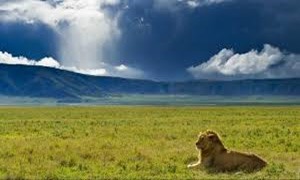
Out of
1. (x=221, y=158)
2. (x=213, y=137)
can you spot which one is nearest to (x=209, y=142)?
(x=213, y=137)

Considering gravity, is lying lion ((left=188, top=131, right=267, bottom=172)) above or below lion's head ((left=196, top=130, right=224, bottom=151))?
below

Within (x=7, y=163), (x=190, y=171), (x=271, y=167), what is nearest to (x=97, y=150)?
(x=7, y=163)

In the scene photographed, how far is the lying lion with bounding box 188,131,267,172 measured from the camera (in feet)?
52.9

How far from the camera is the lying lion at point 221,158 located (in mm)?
16125

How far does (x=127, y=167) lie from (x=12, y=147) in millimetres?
7286

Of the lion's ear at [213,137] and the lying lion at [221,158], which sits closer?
the lying lion at [221,158]

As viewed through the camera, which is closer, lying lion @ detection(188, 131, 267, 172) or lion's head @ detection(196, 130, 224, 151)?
lying lion @ detection(188, 131, 267, 172)

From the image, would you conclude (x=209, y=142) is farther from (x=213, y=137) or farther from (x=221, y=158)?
(x=221, y=158)

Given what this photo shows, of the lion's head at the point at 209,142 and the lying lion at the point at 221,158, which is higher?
the lion's head at the point at 209,142

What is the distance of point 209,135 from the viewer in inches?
653

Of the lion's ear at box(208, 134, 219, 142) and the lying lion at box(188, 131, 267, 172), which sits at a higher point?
the lion's ear at box(208, 134, 219, 142)

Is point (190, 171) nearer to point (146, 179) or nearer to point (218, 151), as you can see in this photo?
point (218, 151)

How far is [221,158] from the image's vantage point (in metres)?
16.5

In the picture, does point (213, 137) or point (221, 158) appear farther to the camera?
point (213, 137)
